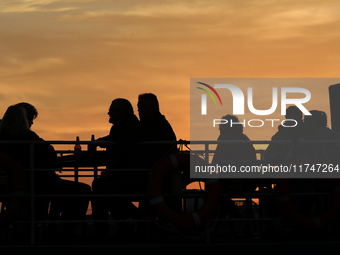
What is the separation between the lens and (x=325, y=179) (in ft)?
16.7

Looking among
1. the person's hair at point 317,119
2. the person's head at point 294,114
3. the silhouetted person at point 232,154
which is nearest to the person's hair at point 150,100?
the silhouetted person at point 232,154

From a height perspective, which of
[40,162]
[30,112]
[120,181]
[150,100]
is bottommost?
[120,181]

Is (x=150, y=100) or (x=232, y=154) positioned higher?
(x=150, y=100)

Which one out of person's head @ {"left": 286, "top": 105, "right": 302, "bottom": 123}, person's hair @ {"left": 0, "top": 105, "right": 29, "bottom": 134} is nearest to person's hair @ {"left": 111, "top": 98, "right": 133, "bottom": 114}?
person's hair @ {"left": 0, "top": 105, "right": 29, "bottom": 134}

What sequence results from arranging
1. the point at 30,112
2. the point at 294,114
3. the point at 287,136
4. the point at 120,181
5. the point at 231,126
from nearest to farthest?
the point at 120,181, the point at 30,112, the point at 287,136, the point at 294,114, the point at 231,126

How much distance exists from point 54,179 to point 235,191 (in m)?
1.85

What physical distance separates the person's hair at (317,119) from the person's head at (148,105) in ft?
6.58

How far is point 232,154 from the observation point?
5707 millimetres

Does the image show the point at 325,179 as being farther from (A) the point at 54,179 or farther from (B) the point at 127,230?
(A) the point at 54,179

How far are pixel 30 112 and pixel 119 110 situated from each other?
0.97 m

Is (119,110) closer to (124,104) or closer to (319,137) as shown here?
(124,104)

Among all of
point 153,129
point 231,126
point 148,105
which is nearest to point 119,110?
point 148,105

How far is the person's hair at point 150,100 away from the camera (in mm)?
4996

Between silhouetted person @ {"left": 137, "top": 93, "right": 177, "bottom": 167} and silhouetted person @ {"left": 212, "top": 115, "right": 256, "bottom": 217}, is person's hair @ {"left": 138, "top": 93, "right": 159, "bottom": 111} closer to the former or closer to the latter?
silhouetted person @ {"left": 137, "top": 93, "right": 177, "bottom": 167}
